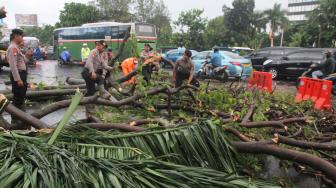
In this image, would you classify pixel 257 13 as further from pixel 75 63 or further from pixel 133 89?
pixel 133 89

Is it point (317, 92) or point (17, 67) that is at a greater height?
point (17, 67)

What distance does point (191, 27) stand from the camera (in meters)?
42.6

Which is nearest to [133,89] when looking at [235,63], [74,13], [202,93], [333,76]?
[202,93]

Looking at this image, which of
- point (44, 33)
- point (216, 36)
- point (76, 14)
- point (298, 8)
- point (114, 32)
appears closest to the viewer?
point (114, 32)

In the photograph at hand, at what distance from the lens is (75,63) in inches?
1193

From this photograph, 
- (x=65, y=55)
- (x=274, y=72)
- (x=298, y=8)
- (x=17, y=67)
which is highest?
(x=298, y=8)

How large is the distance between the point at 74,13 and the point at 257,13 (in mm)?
25593

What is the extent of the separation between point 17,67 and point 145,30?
19.9m

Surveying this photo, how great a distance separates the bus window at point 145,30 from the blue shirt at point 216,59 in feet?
30.5

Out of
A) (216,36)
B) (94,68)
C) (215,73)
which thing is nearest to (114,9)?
(216,36)

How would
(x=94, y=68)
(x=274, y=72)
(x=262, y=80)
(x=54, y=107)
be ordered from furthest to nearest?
(x=274, y=72)
(x=262, y=80)
(x=94, y=68)
(x=54, y=107)

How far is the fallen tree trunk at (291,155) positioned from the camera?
2766mm

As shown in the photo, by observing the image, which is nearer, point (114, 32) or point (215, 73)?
point (215, 73)

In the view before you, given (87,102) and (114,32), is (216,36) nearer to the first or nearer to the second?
(114,32)
